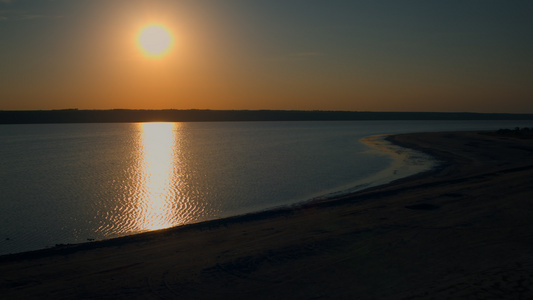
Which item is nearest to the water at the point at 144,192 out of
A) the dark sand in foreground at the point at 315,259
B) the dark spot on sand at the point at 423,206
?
the dark sand in foreground at the point at 315,259

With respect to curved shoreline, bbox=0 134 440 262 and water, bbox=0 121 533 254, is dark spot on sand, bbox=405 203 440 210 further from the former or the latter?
water, bbox=0 121 533 254

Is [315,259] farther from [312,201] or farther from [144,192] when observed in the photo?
[144,192]

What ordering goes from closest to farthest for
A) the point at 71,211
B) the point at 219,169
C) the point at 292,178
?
the point at 71,211, the point at 292,178, the point at 219,169

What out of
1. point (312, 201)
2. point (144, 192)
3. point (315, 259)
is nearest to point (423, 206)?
point (312, 201)

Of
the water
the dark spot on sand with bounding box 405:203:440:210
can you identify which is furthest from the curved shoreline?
the dark spot on sand with bounding box 405:203:440:210

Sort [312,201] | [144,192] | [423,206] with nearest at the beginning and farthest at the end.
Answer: [423,206]
[312,201]
[144,192]

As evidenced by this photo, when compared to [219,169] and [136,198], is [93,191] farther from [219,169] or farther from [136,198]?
[219,169]

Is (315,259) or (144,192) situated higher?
(315,259)

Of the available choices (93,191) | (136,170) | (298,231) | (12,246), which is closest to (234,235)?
(298,231)

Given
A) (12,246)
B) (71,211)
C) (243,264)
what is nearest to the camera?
(243,264)
